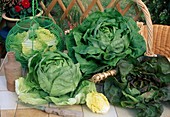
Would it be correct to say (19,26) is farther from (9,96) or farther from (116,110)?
(116,110)

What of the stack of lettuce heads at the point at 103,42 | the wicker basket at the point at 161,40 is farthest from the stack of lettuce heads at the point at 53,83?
the wicker basket at the point at 161,40

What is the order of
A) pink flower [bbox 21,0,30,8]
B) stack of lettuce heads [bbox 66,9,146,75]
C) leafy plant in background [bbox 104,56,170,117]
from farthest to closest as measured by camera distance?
pink flower [bbox 21,0,30,8]
stack of lettuce heads [bbox 66,9,146,75]
leafy plant in background [bbox 104,56,170,117]

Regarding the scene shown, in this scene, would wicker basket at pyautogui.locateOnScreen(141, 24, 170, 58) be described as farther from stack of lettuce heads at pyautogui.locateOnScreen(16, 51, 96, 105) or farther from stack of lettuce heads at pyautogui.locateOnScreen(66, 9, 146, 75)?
stack of lettuce heads at pyautogui.locateOnScreen(16, 51, 96, 105)

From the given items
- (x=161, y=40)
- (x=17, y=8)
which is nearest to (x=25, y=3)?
(x=17, y=8)

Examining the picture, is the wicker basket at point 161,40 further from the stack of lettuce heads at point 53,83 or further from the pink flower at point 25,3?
the pink flower at point 25,3

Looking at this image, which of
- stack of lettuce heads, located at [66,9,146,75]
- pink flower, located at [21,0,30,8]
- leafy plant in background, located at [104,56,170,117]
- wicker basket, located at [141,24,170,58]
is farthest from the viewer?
pink flower, located at [21,0,30,8]

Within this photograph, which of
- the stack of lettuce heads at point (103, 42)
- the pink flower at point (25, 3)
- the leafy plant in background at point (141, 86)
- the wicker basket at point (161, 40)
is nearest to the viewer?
the leafy plant in background at point (141, 86)

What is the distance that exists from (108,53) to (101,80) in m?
0.11

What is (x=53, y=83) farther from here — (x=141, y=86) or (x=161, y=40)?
(x=161, y=40)

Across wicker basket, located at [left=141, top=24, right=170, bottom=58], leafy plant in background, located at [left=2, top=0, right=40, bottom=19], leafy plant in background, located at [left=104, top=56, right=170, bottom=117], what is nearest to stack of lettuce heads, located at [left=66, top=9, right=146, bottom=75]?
leafy plant in background, located at [left=104, top=56, right=170, bottom=117]

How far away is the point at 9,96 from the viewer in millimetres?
1127

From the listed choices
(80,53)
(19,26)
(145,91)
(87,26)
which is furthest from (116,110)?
(19,26)

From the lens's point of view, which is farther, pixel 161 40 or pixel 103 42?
pixel 161 40

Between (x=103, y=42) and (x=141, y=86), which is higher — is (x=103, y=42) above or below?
above
